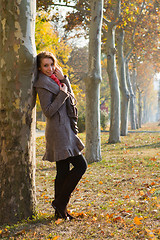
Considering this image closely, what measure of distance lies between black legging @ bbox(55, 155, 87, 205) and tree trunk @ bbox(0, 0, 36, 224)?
0.46 metres

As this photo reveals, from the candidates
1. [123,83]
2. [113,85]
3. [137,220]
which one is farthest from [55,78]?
[123,83]

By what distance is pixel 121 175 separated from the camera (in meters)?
6.77

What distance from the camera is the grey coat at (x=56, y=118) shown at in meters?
3.43

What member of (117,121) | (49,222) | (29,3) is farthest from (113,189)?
(117,121)

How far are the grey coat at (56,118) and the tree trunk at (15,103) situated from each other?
243mm

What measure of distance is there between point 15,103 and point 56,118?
1.84 ft

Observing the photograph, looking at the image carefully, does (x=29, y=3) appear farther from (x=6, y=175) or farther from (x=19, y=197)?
(x=19, y=197)

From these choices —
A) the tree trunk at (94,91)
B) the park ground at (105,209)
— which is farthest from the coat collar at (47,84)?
the tree trunk at (94,91)

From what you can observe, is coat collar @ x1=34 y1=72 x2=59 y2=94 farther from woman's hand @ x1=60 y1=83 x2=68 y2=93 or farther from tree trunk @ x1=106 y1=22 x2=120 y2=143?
tree trunk @ x1=106 y1=22 x2=120 y2=143

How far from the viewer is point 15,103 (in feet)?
11.5

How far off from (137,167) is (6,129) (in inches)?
194

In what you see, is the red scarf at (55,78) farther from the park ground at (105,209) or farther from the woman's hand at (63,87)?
the park ground at (105,209)

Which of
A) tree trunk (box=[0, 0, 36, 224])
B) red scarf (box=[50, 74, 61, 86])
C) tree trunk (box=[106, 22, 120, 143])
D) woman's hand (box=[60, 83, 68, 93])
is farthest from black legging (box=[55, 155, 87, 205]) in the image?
tree trunk (box=[106, 22, 120, 143])

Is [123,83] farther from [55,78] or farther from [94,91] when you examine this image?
[55,78]
